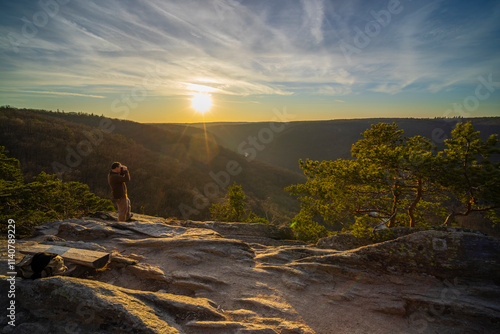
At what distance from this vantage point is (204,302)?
17.9ft

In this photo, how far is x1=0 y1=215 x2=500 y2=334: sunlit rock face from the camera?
4270 millimetres

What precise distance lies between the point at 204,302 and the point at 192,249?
10.0 feet

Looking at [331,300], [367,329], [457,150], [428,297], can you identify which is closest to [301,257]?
[331,300]

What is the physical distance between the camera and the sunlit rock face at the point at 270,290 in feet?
14.0

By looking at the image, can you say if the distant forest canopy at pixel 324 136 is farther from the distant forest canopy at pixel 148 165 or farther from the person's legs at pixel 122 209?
the person's legs at pixel 122 209

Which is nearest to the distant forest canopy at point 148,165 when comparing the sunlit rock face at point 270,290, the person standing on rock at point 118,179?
the sunlit rock face at point 270,290

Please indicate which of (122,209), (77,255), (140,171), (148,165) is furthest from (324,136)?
(77,255)

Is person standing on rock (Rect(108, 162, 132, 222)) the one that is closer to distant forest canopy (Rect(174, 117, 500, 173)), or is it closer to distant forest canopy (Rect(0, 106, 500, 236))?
distant forest canopy (Rect(0, 106, 500, 236))

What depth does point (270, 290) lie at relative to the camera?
6.41m

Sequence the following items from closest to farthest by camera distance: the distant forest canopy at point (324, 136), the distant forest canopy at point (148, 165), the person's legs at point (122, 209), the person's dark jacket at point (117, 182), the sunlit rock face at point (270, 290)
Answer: the sunlit rock face at point (270, 290), the person's dark jacket at point (117, 182), the person's legs at point (122, 209), the distant forest canopy at point (148, 165), the distant forest canopy at point (324, 136)

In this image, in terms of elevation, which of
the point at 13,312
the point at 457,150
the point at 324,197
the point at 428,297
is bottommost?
the point at 428,297

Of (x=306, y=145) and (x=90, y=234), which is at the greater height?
(x=306, y=145)

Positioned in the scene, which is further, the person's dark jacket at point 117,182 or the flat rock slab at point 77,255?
the person's dark jacket at point 117,182

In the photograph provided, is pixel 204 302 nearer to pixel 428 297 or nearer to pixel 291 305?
pixel 291 305
